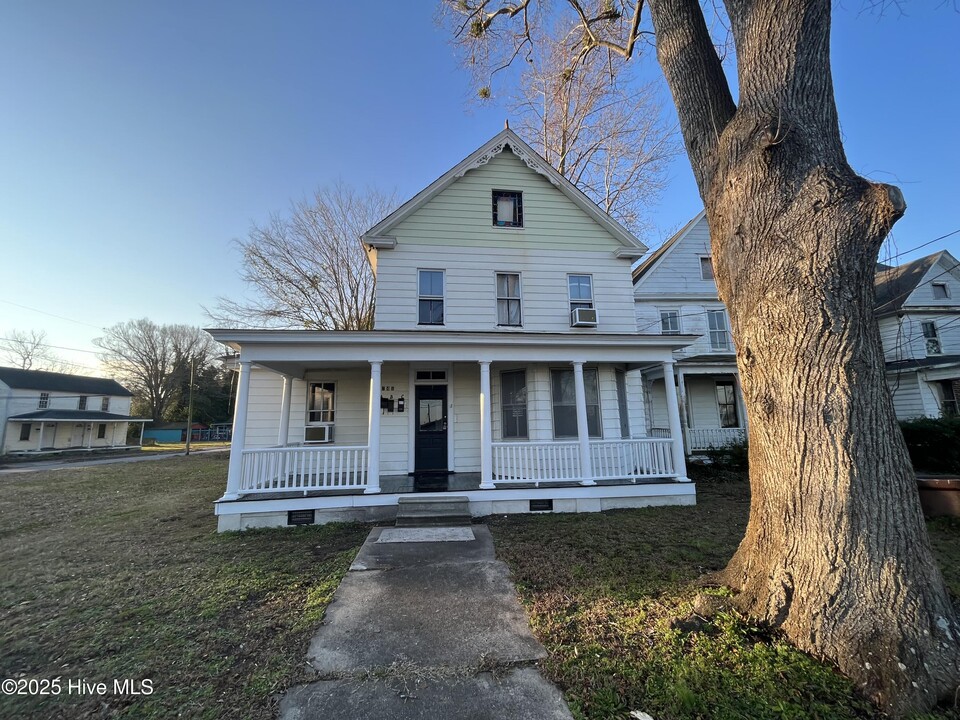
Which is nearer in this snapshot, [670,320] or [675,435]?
[675,435]

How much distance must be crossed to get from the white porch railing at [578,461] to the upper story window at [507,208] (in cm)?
540

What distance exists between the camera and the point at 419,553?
503cm

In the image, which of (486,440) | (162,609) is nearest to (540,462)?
(486,440)

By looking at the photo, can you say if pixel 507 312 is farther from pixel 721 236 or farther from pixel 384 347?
pixel 721 236

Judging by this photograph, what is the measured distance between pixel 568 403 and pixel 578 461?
→ 142cm

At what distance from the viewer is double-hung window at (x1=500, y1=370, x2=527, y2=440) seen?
8617 mm

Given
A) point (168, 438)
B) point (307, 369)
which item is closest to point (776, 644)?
point (307, 369)

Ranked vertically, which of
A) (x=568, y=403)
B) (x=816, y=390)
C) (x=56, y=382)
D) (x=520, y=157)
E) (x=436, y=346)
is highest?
(x=520, y=157)

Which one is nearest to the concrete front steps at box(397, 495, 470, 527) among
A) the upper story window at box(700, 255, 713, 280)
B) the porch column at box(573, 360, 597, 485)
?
the porch column at box(573, 360, 597, 485)

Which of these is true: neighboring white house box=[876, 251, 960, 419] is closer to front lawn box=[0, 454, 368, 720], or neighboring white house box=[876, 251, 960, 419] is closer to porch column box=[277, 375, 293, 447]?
front lawn box=[0, 454, 368, 720]

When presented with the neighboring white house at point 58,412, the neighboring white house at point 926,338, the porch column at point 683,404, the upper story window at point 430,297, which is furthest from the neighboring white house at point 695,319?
the neighboring white house at point 58,412

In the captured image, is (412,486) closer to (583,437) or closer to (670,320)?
(583,437)

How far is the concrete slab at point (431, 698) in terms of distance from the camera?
7.36 ft

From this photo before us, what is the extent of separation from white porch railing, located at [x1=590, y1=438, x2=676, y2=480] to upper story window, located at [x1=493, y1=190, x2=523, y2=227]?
5555mm
